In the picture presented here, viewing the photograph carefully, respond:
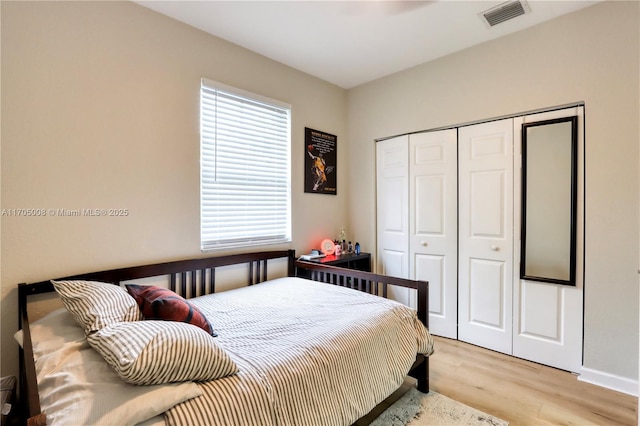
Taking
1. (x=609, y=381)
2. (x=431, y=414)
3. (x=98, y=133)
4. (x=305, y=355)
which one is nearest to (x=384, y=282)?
(x=431, y=414)

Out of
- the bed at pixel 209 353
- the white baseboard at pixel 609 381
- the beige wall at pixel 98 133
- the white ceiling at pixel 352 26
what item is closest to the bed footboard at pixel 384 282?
the bed at pixel 209 353

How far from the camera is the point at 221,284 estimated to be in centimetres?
242

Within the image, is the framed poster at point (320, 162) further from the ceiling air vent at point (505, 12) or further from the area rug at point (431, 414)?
the area rug at point (431, 414)

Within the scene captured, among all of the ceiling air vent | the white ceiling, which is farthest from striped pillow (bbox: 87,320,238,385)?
the ceiling air vent

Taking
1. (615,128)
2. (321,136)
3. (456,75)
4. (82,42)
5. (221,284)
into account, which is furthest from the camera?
(321,136)

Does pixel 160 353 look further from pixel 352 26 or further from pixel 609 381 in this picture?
pixel 609 381

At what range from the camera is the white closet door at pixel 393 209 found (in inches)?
120

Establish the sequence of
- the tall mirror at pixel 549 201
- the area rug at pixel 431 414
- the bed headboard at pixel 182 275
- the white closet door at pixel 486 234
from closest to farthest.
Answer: the bed headboard at pixel 182 275, the area rug at pixel 431 414, the tall mirror at pixel 549 201, the white closet door at pixel 486 234

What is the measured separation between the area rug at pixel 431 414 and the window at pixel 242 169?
159 cm

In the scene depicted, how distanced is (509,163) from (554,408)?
1.69 m

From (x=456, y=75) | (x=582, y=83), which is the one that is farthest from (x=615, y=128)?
(x=456, y=75)

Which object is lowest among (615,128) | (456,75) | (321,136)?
(615,128)

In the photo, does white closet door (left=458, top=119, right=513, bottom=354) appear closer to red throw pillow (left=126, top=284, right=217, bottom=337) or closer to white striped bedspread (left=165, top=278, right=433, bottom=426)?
white striped bedspread (left=165, top=278, right=433, bottom=426)

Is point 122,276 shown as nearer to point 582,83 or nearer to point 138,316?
point 138,316
